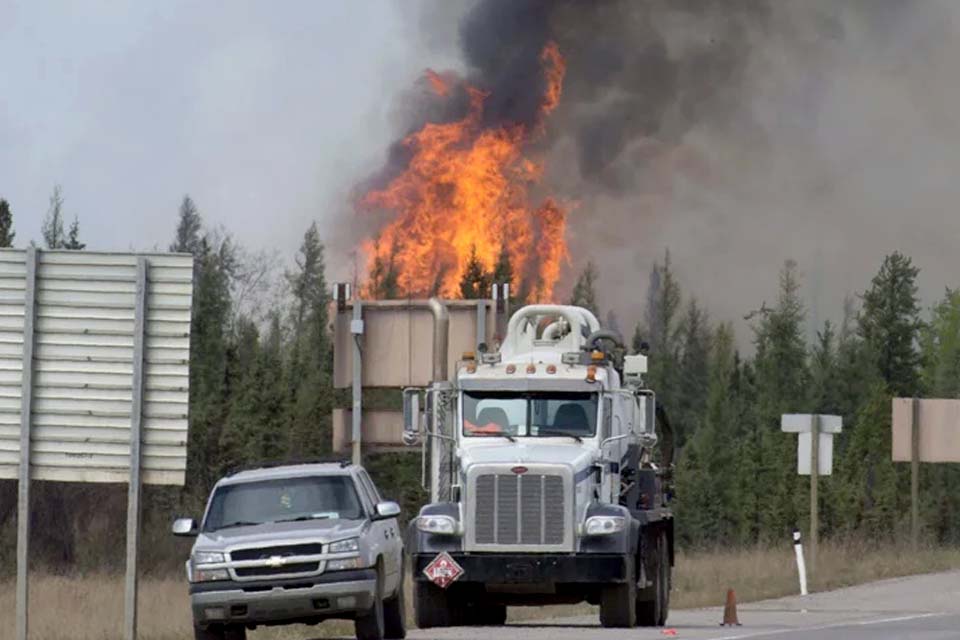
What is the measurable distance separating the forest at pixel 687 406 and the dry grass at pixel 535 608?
8807mm

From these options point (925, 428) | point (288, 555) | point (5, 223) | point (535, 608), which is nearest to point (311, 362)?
point (5, 223)

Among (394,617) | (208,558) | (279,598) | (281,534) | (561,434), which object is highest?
(561,434)

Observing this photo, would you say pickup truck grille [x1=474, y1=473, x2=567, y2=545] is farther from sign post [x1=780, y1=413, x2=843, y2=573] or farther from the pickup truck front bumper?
sign post [x1=780, y1=413, x2=843, y2=573]

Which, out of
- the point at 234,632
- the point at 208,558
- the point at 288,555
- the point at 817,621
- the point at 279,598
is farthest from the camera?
the point at 817,621

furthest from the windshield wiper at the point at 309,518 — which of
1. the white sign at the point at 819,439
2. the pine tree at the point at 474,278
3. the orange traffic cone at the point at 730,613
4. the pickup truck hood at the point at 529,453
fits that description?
the pine tree at the point at 474,278

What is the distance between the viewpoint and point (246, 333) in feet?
373

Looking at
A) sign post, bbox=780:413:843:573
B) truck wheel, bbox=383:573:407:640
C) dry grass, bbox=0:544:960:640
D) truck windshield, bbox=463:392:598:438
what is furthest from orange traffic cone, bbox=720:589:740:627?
sign post, bbox=780:413:843:573

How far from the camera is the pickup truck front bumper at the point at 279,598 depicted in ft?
76.0

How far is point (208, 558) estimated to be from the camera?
23422 mm

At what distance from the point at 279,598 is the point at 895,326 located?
113m

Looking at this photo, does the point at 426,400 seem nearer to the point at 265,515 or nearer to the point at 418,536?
the point at 418,536

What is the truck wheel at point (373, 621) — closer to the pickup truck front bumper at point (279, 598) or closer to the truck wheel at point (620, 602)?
the pickup truck front bumper at point (279, 598)

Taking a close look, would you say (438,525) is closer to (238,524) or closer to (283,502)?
(283,502)

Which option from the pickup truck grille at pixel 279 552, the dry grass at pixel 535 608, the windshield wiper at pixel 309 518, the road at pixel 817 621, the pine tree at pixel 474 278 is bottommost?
the dry grass at pixel 535 608
